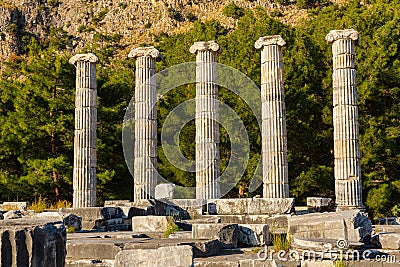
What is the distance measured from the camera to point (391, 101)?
22.5 meters

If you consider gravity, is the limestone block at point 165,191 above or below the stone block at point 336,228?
above

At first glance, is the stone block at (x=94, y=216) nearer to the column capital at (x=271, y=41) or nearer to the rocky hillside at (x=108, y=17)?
the column capital at (x=271, y=41)

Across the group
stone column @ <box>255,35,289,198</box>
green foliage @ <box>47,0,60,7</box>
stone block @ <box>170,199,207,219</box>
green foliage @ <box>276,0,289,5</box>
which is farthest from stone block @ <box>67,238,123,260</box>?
green foliage @ <box>47,0,60,7</box>

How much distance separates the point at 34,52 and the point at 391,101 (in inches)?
768

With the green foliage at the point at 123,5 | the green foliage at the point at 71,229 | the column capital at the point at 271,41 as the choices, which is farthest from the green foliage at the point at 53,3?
the green foliage at the point at 71,229

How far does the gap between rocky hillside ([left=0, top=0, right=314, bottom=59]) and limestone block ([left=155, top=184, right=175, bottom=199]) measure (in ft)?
162

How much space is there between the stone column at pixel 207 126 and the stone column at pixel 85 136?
3793 mm

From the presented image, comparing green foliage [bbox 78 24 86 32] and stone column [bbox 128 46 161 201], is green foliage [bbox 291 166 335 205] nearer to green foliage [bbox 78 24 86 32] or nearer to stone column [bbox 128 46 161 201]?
stone column [bbox 128 46 161 201]

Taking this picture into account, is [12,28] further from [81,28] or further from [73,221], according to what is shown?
[73,221]

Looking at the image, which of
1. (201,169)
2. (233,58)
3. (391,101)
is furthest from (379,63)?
(201,169)

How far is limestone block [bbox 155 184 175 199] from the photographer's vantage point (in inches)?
687

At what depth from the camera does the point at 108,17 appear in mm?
75125

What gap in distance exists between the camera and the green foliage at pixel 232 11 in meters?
67.1

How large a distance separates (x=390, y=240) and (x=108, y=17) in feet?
233
